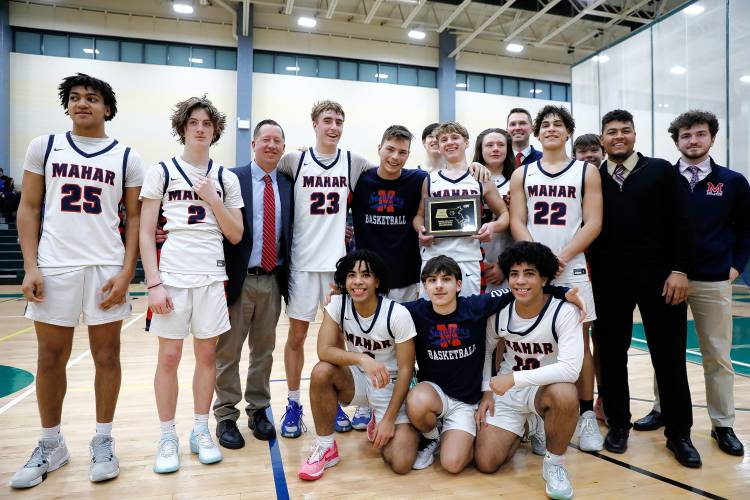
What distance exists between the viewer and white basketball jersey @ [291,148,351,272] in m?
3.16

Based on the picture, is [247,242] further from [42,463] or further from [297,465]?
[42,463]

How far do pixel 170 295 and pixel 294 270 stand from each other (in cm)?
85

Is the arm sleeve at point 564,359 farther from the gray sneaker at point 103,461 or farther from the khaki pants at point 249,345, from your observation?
the gray sneaker at point 103,461

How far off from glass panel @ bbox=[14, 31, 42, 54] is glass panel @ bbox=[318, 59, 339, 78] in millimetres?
8067

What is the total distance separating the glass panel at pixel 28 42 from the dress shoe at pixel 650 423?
55.7 feet

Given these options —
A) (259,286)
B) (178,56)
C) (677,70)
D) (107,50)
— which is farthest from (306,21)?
(259,286)

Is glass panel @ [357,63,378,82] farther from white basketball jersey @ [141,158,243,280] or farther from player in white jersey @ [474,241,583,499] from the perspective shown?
player in white jersey @ [474,241,583,499]

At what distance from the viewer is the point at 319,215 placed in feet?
10.5

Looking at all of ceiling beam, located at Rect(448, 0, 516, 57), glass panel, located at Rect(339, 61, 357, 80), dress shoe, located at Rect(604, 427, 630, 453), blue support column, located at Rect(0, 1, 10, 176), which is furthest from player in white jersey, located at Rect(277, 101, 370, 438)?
blue support column, located at Rect(0, 1, 10, 176)

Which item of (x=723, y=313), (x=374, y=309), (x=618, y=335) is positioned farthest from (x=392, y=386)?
(x=723, y=313)

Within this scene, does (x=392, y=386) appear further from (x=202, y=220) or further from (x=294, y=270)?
(x=202, y=220)

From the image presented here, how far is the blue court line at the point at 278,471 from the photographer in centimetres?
234

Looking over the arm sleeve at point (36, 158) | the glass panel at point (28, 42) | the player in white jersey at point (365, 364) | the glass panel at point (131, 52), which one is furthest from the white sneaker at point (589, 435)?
the glass panel at point (28, 42)

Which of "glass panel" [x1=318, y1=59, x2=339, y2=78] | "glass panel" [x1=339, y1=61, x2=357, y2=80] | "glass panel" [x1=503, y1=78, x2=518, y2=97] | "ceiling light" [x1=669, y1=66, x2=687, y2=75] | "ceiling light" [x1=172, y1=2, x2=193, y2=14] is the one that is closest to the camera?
"ceiling light" [x1=669, y1=66, x2=687, y2=75]
